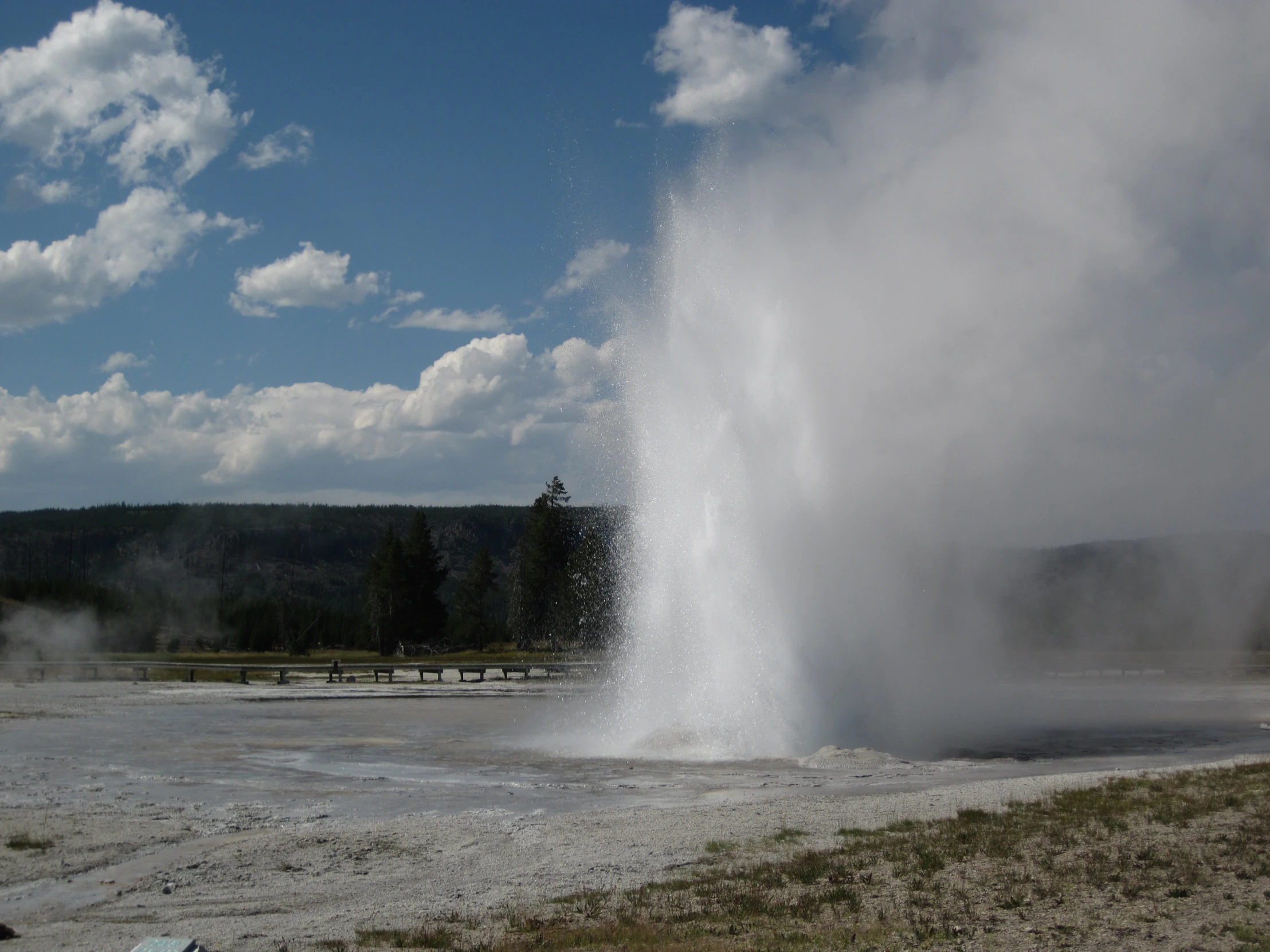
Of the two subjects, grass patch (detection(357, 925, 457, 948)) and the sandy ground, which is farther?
the sandy ground

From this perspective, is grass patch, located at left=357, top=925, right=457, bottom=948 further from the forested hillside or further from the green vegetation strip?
the forested hillside

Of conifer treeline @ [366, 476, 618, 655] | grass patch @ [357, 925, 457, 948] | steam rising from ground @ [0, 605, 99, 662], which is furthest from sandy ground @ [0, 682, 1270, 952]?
steam rising from ground @ [0, 605, 99, 662]

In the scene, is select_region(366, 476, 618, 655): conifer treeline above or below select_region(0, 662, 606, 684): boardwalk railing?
above

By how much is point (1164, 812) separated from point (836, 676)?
37.4ft

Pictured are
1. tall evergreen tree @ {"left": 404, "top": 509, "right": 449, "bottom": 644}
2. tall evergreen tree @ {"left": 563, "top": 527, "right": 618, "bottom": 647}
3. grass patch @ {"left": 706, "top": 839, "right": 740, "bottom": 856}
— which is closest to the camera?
grass patch @ {"left": 706, "top": 839, "right": 740, "bottom": 856}

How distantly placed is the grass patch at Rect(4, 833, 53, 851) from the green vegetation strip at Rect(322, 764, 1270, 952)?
5836 mm

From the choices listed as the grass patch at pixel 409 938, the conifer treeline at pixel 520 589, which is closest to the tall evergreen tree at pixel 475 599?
the conifer treeline at pixel 520 589

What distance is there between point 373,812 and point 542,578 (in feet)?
181

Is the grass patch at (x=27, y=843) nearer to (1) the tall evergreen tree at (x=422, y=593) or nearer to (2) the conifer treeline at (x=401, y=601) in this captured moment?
(2) the conifer treeline at (x=401, y=601)

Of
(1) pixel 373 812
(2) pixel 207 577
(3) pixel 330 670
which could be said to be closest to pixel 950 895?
(1) pixel 373 812

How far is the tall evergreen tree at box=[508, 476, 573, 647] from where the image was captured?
69.2 meters

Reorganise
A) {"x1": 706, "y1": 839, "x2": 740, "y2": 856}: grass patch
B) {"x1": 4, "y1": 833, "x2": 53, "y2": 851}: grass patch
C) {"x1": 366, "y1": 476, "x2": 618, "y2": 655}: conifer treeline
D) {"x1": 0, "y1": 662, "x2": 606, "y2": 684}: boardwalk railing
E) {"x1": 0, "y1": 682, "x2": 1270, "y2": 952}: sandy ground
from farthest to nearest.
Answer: {"x1": 366, "y1": 476, "x2": 618, "y2": 655}: conifer treeline < {"x1": 0, "y1": 662, "x2": 606, "y2": 684}: boardwalk railing < {"x1": 4, "y1": 833, "x2": 53, "y2": 851}: grass patch < {"x1": 706, "y1": 839, "x2": 740, "y2": 856}: grass patch < {"x1": 0, "y1": 682, "x2": 1270, "y2": 952}: sandy ground

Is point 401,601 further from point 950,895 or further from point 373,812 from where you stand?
point 950,895

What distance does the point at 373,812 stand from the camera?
1477cm
